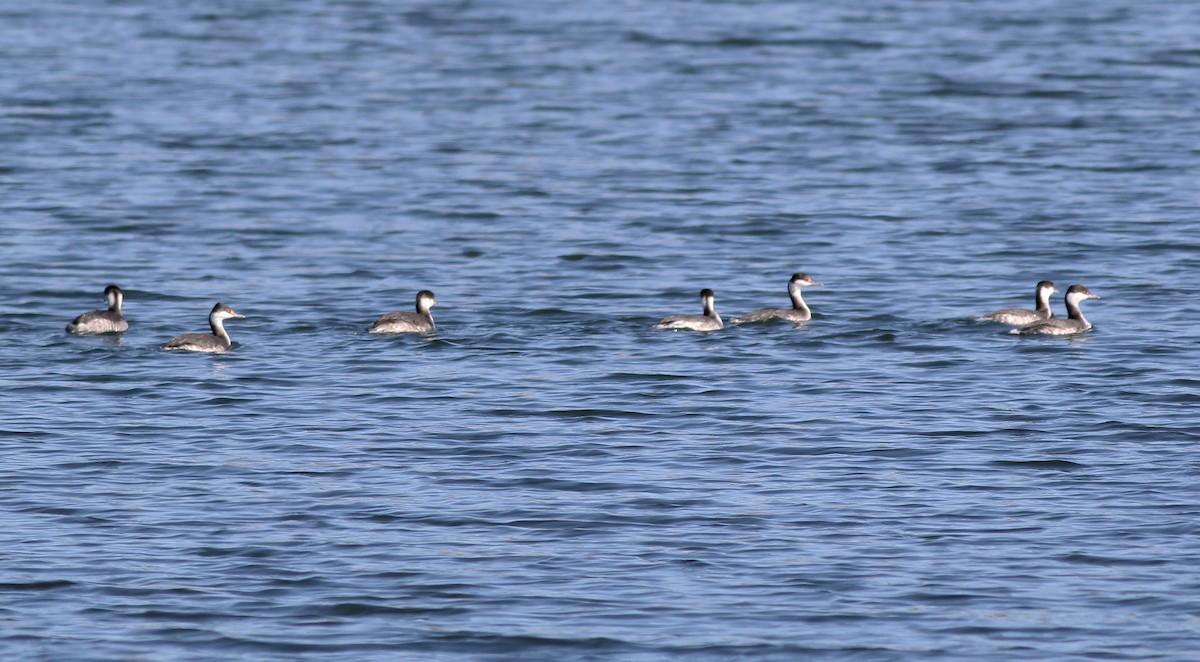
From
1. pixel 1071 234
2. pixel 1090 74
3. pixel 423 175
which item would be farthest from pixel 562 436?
pixel 1090 74

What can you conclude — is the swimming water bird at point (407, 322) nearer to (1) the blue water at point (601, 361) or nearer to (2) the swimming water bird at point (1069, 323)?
(1) the blue water at point (601, 361)

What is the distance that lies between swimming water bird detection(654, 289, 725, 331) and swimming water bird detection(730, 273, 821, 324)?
452 millimetres

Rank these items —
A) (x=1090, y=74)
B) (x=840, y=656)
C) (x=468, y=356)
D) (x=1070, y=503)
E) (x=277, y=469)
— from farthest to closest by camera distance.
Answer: (x=1090, y=74)
(x=468, y=356)
(x=277, y=469)
(x=1070, y=503)
(x=840, y=656)

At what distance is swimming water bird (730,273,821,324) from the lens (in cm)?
2500

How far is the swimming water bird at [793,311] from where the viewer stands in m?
25.0

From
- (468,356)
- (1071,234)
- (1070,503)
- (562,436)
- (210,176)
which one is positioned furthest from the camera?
(210,176)

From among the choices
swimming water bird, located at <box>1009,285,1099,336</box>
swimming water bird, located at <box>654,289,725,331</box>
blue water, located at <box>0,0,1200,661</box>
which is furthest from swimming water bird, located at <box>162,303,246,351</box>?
swimming water bird, located at <box>1009,285,1099,336</box>

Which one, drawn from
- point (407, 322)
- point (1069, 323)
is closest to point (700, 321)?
point (407, 322)

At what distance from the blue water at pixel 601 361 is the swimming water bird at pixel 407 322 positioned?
1.11ft

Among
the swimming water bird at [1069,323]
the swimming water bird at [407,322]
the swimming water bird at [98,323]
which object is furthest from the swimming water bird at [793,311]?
the swimming water bird at [98,323]

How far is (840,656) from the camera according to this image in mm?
13172

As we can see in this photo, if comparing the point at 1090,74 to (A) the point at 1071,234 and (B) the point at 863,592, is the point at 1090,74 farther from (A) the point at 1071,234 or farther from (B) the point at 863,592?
(B) the point at 863,592

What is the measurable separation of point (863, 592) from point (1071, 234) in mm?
18255

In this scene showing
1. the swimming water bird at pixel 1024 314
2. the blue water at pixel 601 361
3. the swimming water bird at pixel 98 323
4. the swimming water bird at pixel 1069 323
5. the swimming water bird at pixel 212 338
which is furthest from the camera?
the swimming water bird at pixel 1024 314
